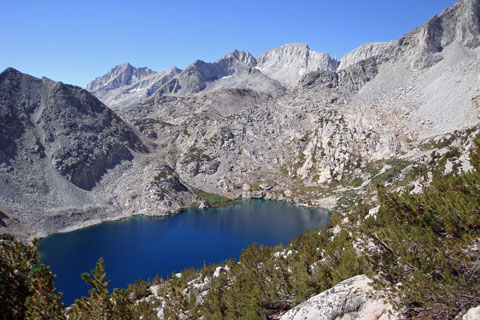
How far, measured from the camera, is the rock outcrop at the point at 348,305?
1072 cm

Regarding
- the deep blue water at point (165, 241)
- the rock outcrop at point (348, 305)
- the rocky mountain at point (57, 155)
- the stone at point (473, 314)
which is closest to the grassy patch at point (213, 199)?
the deep blue water at point (165, 241)

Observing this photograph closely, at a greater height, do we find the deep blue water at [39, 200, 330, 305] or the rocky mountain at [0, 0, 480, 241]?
the rocky mountain at [0, 0, 480, 241]

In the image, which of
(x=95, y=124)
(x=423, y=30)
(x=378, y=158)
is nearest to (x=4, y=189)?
(x=95, y=124)

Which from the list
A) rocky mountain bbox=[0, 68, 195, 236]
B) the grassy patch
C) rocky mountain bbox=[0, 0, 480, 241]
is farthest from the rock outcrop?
the grassy patch

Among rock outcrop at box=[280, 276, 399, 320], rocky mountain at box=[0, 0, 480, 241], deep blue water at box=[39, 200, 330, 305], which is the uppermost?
rocky mountain at box=[0, 0, 480, 241]

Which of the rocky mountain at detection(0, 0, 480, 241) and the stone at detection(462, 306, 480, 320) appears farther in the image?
the rocky mountain at detection(0, 0, 480, 241)

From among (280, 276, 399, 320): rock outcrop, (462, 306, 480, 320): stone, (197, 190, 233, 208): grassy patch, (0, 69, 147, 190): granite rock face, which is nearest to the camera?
(462, 306, 480, 320): stone

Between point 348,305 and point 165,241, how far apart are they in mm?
56968

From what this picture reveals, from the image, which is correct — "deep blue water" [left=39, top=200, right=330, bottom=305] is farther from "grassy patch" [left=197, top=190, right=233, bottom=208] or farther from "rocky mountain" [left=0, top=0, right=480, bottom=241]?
"rocky mountain" [left=0, top=0, right=480, bottom=241]

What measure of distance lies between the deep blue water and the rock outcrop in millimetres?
37611

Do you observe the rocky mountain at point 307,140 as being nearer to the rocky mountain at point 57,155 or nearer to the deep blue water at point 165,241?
the rocky mountain at point 57,155

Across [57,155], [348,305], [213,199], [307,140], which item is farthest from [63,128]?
[348,305]

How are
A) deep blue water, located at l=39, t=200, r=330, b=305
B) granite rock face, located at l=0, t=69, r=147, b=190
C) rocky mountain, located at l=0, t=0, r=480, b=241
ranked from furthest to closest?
1. granite rock face, located at l=0, t=69, r=147, b=190
2. rocky mountain, located at l=0, t=0, r=480, b=241
3. deep blue water, located at l=39, t=200, r=330, b=305

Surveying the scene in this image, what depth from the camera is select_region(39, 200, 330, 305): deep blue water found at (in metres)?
47.2
